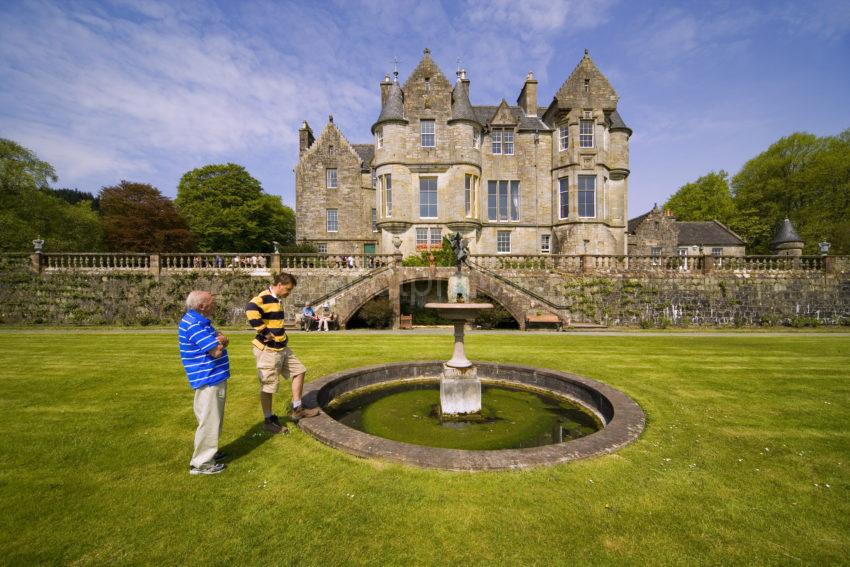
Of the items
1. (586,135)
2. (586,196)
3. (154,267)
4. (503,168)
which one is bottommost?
(154,267)

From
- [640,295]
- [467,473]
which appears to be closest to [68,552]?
[467,473]

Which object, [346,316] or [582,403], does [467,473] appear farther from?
[346,316]

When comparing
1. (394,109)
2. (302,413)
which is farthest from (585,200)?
(302,413)

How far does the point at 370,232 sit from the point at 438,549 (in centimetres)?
3057

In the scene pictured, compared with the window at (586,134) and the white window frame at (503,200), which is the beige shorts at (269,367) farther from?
the window at (586,134)

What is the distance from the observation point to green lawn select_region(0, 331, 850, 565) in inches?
121

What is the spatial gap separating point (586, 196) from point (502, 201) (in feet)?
20.0

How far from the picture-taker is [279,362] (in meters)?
5.55

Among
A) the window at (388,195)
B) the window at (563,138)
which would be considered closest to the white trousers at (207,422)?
the window at (388,195)

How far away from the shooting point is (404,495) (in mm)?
3857

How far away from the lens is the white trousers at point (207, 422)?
4.15m

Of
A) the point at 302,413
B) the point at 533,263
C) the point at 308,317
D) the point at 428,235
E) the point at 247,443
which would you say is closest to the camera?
the point at 247,443

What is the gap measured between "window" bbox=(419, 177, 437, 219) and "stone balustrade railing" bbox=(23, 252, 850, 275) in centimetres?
687

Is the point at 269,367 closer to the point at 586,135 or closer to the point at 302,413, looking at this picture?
the point at 302,413
